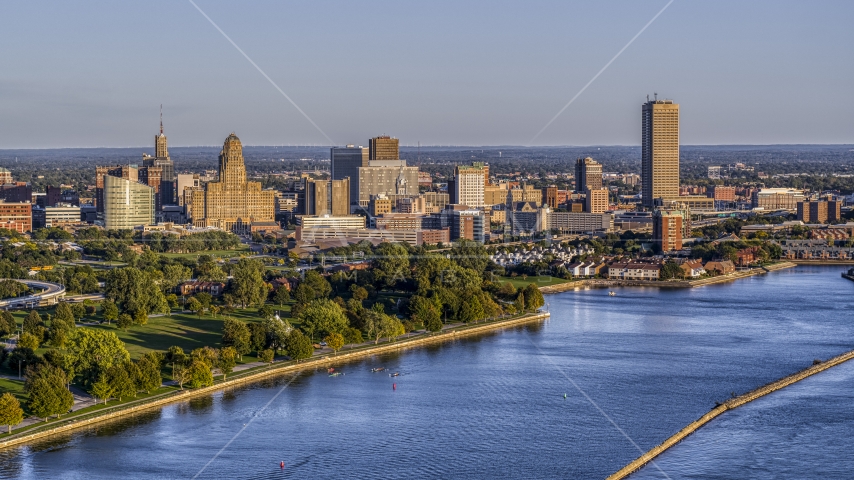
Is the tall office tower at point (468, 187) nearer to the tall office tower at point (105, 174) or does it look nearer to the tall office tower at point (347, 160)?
the tall office tower at point (347, 160)

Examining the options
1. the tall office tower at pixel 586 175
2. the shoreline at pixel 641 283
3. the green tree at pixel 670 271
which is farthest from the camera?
the tall office tower at pixel 586 175

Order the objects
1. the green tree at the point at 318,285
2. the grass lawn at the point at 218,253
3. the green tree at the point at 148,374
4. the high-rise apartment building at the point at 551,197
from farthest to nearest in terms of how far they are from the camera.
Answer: the high-rise apartment building at the point at 551,197
the grass lawn at the point at 218,253
the green tree at the point at 318,285
the green tree at the point at 148,374

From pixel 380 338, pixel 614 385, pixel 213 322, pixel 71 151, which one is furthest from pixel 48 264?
pixel 71 151

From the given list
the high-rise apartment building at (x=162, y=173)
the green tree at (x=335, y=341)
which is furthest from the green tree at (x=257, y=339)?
the high-rise apartment building at (x=162, y=173)

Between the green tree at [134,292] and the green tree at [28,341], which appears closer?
the green tree at [28,341]

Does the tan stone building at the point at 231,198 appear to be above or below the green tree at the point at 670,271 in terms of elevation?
above

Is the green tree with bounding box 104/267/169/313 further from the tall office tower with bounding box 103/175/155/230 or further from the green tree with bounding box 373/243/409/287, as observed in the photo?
the tall office tower with bounding box 103/175/155/230

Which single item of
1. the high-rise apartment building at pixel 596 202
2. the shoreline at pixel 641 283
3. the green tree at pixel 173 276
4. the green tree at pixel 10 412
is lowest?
the green tree at pixel 10 412

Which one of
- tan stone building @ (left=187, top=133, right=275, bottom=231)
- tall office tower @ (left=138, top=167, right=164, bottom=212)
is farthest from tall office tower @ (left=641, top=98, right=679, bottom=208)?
tall office tower @ (left=138, top=167, right=164, bottom=212)
